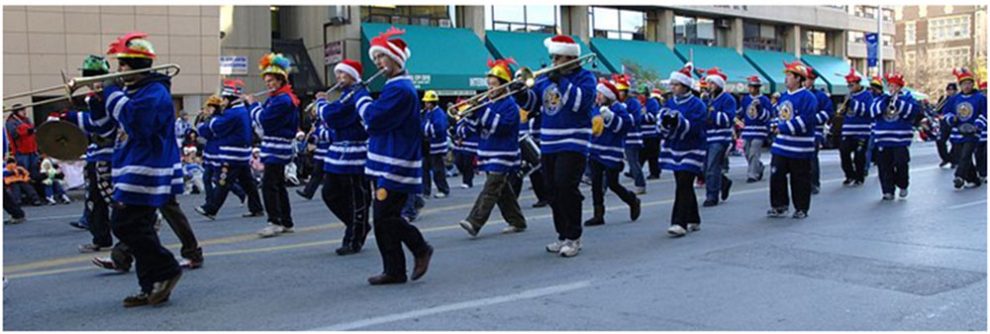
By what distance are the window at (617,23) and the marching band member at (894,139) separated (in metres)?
20.7

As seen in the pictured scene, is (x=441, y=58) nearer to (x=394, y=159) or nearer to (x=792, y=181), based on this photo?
(x=792, y=181)

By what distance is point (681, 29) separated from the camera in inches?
1463

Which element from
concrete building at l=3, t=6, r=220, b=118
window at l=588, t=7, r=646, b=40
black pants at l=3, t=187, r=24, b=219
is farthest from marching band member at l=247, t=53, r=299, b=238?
window at l=588, t=7, r=646, b=40

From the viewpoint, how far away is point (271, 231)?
31.9 feet

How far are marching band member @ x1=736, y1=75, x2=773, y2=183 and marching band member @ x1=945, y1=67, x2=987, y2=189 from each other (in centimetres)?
264

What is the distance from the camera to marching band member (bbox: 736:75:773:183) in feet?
48.2

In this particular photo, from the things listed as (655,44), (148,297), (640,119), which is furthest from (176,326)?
(655,44)

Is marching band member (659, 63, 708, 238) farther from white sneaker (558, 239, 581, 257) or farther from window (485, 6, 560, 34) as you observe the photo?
window (485, 6, 560, 34)

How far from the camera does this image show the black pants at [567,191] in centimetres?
794

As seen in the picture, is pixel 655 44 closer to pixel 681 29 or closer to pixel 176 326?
pixel 681 29

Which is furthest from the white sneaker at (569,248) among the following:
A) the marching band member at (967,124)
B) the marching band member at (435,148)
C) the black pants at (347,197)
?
the marching band member at (967,124)

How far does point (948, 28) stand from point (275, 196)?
74544 mm

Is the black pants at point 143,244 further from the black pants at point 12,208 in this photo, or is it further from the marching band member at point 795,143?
the marching band member at point 795,143

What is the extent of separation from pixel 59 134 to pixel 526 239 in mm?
4136
